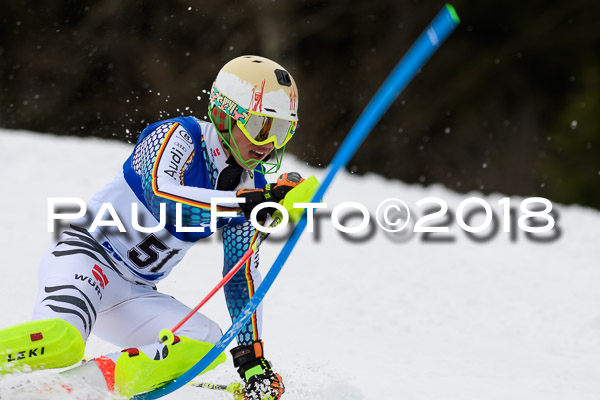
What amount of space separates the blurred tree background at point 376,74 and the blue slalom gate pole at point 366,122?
555 inches

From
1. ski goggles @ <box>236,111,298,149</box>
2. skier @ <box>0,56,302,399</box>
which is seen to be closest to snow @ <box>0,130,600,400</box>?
skier @ <box>0,56,302,399</box>

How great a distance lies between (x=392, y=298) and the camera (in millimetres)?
6957

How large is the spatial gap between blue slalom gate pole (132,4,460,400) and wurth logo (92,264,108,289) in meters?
0.47

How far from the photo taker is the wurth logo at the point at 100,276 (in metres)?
3.55

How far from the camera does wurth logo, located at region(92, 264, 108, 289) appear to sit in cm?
355

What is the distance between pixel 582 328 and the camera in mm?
6250

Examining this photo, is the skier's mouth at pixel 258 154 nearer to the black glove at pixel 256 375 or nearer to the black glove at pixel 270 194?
the black glove at pixel 270 194

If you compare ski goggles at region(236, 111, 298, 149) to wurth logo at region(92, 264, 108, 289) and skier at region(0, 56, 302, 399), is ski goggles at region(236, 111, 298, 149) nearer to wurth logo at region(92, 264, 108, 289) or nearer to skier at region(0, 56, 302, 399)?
skier at region(0, 56, 302, 399)

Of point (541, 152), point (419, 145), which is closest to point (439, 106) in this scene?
point (419, 145)

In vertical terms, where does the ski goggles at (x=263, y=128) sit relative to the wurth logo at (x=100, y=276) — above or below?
above

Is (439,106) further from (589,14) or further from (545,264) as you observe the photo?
(545,264)

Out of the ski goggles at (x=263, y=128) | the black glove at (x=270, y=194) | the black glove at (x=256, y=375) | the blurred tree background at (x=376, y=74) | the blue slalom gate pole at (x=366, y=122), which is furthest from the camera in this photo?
the blurred tree background at (x=376, y=74)

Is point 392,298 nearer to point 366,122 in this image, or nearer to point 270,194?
point 270,194

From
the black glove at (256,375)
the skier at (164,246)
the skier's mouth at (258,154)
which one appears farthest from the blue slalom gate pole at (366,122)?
the skier's mouth at (258,154)
